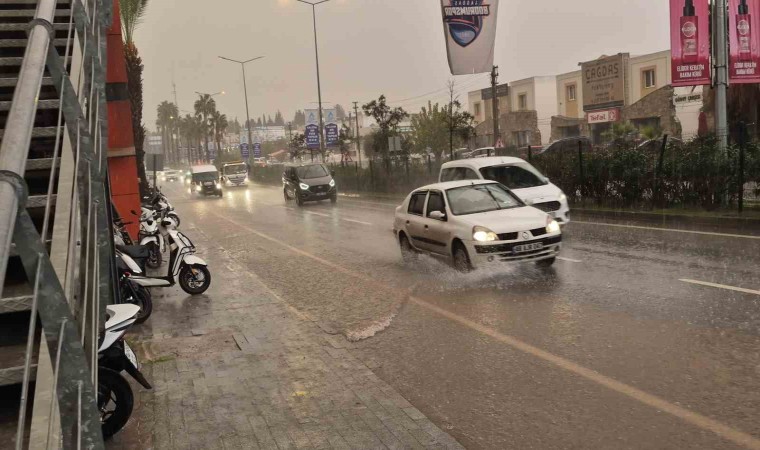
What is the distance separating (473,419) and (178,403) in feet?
7.57

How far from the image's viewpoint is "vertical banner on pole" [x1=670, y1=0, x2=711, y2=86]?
709 inches

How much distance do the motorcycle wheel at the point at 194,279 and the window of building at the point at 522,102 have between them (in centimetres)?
6019

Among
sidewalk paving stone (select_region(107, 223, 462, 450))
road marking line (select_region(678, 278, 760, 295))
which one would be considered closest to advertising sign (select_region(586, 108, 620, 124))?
road marking line (select_region(678, 278, 760, 295))

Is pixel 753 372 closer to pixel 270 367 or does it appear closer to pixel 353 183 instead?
pixel 270 367

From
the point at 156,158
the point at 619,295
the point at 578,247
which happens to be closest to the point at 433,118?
the point at 156,158

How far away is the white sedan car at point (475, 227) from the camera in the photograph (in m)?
9.82

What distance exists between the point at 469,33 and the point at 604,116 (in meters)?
37.0

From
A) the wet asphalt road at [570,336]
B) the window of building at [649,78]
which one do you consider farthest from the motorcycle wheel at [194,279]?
the window of building at [649,78]

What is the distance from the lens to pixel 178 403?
5.45 m

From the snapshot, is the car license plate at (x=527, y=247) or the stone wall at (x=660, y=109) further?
the stone wall at (x=660, y=109)

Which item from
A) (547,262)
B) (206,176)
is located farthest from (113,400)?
(206,176)

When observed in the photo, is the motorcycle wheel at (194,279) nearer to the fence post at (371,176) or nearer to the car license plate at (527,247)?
the car license plate at (527,247)

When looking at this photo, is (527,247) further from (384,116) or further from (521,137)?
(521,137)

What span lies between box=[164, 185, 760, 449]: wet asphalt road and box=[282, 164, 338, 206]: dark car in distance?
1714 cm
